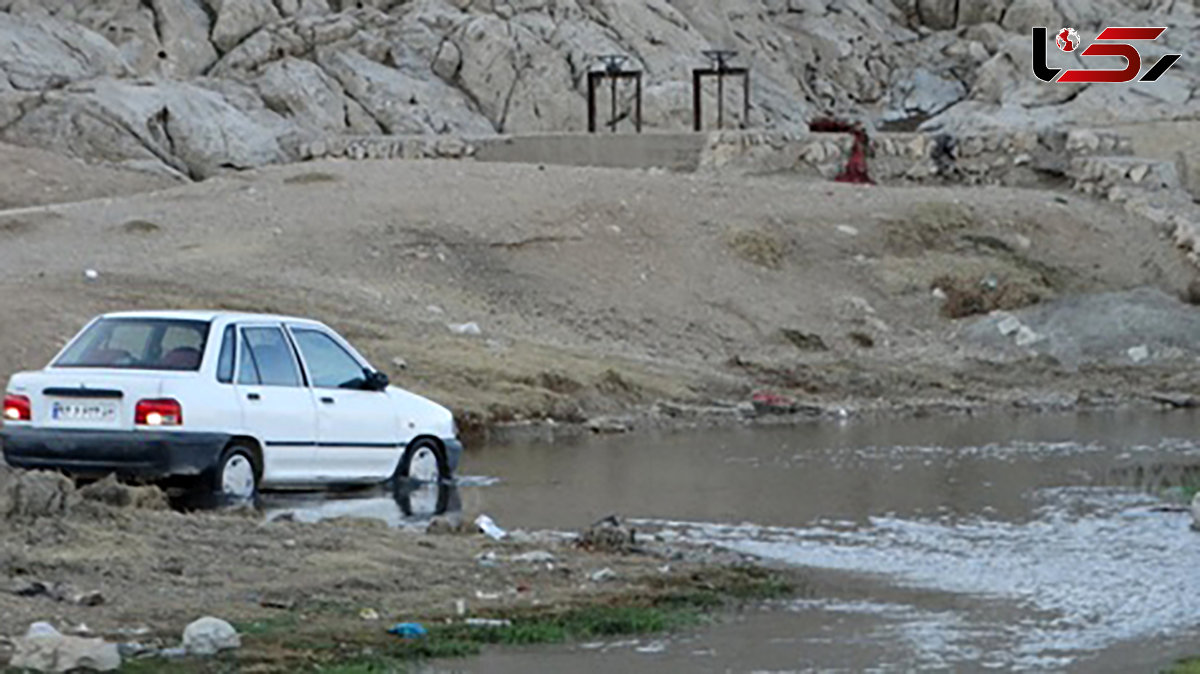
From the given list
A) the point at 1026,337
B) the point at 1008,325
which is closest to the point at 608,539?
the point at 1026,337

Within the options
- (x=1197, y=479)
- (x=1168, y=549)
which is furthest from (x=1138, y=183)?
(x=1168, y=549)

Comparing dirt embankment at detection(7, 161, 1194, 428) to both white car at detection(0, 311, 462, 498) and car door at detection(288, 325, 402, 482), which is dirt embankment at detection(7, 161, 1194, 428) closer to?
car door at detection(288, 325, 402, 482)

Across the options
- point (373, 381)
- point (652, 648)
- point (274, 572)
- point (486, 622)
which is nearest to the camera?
point (652, 648)

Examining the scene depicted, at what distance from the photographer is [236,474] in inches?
687

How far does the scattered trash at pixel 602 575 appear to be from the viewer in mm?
14617

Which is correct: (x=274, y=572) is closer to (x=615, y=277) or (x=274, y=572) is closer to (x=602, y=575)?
(x=602, y=575)

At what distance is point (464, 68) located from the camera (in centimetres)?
5381

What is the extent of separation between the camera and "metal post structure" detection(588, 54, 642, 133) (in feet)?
159

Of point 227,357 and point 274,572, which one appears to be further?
point 227,357

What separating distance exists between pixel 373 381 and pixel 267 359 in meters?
1.12

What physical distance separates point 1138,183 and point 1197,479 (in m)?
20.6

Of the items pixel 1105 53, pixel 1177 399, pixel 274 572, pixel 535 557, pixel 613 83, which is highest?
pixel 1105 53

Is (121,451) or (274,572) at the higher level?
(121,451)

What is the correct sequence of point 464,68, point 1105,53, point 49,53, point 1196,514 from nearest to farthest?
point 1196,514 < point 49,53 < point 464,68 < point 1105,53
